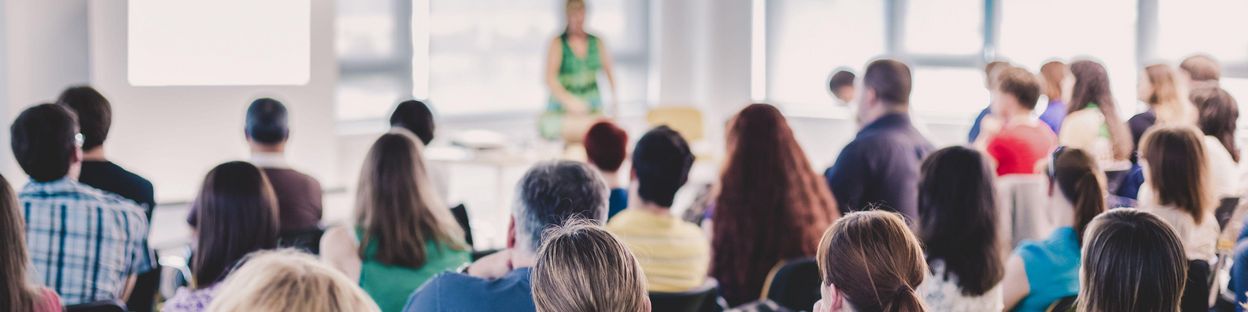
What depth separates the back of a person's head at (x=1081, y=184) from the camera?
3330mm

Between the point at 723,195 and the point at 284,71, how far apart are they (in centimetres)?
372

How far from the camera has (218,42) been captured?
676 cm

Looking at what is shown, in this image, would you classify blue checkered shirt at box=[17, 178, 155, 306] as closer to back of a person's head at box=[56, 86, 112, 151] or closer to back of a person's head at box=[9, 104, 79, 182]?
back of a person's head at box=[9, 104, 79, 182]

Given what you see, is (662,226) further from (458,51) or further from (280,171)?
(458,51)

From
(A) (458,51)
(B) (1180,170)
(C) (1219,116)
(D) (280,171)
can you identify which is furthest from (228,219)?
(A) (458,51)

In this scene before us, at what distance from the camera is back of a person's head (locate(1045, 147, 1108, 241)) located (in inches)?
131

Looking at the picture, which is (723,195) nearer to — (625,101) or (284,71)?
(284,71)

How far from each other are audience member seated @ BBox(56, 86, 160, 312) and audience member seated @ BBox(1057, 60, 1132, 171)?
3.90m

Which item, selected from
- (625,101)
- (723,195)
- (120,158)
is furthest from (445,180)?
(625,101)

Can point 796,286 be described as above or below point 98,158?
below

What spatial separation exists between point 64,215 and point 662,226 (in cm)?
162

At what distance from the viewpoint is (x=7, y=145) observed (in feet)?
20.2

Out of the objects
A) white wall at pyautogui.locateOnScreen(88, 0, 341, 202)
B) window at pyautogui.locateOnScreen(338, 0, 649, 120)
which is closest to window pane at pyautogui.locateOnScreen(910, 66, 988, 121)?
window at pyautogui.locateOnScreen(338, 0, 649, 120)

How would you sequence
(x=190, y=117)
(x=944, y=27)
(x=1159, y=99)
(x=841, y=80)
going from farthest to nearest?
(x=944, y=27) → (x=841, y=80) → (x=190, y=117) → (x=1159, y=99)
